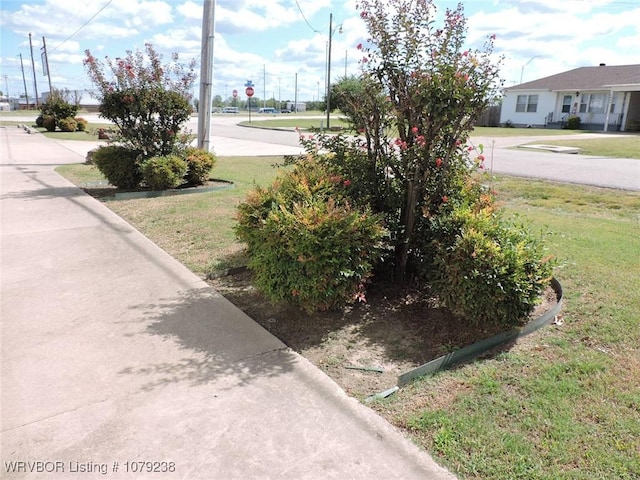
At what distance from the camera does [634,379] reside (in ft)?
9.89

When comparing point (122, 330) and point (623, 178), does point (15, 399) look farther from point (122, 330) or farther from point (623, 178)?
point (623, 178)

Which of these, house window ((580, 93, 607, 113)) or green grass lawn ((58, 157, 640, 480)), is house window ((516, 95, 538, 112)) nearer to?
house window ((580, 93, 607, 113))

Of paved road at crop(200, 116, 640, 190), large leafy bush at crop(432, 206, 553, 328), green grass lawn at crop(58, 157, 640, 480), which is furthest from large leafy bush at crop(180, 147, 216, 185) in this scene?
large leafy bush at crop(432, 206, 553, 328)

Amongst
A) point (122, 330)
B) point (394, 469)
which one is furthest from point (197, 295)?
point (394, 469)

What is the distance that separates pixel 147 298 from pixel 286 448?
7.93 feet

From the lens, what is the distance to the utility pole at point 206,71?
10.4m

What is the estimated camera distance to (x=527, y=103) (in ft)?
126

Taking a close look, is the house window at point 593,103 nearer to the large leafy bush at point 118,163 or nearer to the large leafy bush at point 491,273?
the large leafy bush at point 118,163

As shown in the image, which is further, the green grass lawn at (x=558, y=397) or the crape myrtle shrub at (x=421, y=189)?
the crape myrtle shrub at (x=421, y=189)

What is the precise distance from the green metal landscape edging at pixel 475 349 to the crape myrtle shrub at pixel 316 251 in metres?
0.79

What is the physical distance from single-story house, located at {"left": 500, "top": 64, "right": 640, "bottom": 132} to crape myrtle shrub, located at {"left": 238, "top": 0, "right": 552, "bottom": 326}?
31.5 metres

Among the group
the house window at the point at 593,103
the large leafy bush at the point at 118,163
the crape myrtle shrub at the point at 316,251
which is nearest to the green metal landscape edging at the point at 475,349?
the crape myrtle shrub at the point at 316,251

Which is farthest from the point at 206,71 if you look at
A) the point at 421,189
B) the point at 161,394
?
the point at 161,394

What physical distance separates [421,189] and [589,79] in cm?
3866
